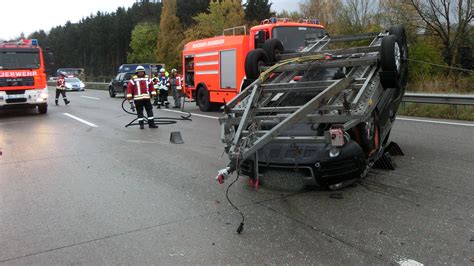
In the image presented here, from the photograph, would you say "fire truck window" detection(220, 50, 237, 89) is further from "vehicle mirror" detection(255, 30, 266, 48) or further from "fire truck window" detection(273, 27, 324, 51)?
"fire truck window" detection(273, 27, 324, 51)

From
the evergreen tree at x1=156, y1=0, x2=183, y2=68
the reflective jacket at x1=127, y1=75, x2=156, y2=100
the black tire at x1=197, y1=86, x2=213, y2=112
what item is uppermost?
the evergreen tree at x1=156, y1=0, x2=183, y2=68

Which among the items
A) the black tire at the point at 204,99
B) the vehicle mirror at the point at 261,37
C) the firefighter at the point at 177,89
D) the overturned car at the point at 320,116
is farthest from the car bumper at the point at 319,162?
the firefighter at the point at 177,89

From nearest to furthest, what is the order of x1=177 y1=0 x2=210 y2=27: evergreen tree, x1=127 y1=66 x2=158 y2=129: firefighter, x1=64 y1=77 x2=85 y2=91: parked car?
x1=127 y1=66 x2=158 y2=129: firefighter, x1=64 y1=77 x2=85 y2=91: parked car, x1=177 y1=0 x2=210 y2=27: evergreen tree

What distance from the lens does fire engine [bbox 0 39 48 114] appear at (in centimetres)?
1513

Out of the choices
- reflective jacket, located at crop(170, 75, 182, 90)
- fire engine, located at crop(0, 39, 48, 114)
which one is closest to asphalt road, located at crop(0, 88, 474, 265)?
fire engine, located at crop(0, 39, 48, 114)

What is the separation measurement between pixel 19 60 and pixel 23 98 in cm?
137

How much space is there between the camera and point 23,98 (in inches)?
609

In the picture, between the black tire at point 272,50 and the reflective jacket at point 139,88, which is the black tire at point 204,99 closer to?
the reflective jacket at point 139,88

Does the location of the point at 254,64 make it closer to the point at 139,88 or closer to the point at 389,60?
the point at 389,60

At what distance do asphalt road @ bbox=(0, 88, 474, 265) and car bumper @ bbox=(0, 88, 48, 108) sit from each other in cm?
848

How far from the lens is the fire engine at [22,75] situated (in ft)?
49.6

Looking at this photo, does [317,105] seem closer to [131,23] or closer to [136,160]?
[136,160]

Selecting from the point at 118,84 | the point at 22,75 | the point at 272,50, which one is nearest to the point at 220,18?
the point at 118,84

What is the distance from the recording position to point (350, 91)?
5.29m
